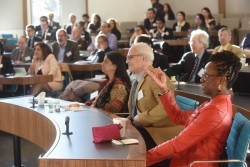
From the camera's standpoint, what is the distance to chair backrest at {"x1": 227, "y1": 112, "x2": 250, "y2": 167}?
2.87m

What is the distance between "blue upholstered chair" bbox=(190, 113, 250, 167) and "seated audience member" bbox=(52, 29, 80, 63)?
666 centimetres

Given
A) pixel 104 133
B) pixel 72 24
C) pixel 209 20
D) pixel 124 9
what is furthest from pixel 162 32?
pixel 104 133

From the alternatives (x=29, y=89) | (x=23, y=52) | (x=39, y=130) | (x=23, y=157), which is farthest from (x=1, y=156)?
(x=23, y=52)

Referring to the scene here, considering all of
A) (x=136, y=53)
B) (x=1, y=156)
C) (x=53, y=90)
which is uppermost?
(x=136, y=53)

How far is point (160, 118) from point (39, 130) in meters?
1.07

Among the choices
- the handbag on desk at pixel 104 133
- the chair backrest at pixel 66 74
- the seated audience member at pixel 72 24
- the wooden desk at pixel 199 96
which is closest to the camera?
the handbag on desk at pixel 104 133

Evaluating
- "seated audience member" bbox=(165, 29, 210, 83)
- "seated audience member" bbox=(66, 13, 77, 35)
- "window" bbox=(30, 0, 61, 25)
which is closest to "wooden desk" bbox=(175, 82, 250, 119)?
"seated audience member" bbox=(165, 29, 210, 83)

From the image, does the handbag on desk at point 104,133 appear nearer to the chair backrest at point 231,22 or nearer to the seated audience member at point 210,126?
the seated audience member at point 210,126

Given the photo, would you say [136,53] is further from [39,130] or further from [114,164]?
[114,164]

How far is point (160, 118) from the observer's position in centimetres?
396

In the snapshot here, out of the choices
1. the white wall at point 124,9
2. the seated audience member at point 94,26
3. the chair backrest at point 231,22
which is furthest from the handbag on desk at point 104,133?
the white wall at point 124,9

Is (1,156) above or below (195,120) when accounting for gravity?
below

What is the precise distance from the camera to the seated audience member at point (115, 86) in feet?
15.5

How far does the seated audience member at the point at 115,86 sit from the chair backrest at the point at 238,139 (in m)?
1.80
